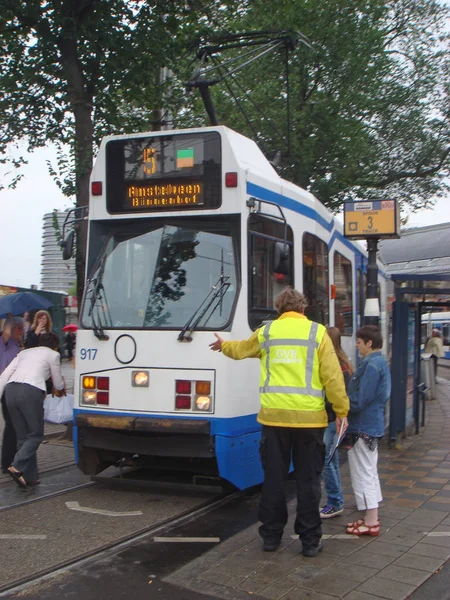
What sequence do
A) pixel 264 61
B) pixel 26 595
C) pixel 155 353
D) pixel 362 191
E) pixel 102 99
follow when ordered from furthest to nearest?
1. pixel 362 191
2. pixel 264 61
3. pixel 102 99
4. pixel 155 353
5. pixel 26 595

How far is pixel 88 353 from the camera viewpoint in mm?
6938

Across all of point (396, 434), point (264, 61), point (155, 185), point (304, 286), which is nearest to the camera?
point (155, 185)

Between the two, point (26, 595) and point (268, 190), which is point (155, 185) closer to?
point (268, 190)

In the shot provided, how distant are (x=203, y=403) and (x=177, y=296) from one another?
102 centimetres

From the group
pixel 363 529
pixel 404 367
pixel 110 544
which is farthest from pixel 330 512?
pixel 404 367

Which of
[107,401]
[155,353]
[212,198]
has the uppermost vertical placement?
[212,198]

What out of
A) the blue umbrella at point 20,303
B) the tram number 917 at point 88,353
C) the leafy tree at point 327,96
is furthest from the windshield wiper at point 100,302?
the leafy tree at point 327,96

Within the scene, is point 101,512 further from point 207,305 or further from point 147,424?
point 207,305

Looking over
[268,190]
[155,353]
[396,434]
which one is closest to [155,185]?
[268,190]

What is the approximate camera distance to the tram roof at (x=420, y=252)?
57.2ft

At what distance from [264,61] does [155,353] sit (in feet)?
42.9

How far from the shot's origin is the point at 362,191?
66.1 ft

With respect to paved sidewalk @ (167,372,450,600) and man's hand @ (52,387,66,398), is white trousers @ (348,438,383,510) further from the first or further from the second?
man's hand @ (52,387,66,398)

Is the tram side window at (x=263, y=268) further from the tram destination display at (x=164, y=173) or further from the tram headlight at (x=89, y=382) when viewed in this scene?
the tram headlight at (x=89, y=382)
